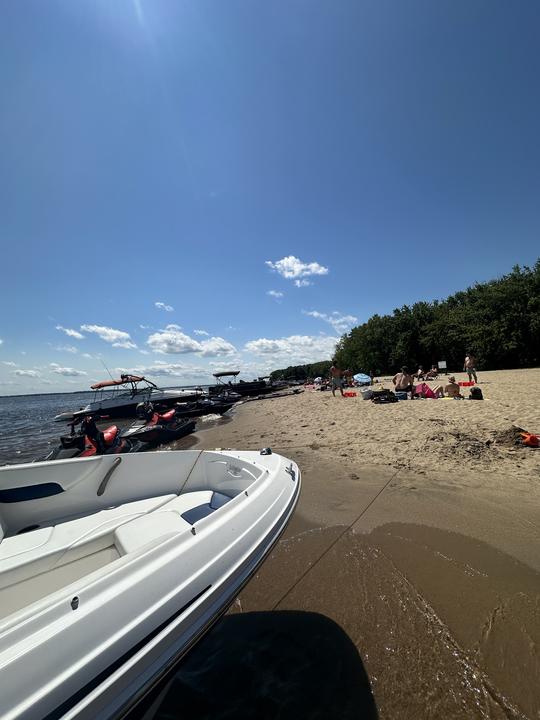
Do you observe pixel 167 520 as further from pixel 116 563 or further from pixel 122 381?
pixel 122 381

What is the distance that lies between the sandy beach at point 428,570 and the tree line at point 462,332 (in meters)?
34.6

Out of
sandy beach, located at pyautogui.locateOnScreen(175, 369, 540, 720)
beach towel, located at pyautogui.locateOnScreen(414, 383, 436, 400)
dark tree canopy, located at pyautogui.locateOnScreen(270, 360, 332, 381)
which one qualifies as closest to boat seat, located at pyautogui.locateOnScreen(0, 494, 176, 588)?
sandy beach, located at pyautogui.locateOnScreen(175, 369, 540, 720)

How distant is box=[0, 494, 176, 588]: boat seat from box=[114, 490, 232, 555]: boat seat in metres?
0.23

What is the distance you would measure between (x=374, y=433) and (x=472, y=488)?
3.95 meters

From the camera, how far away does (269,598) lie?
3029 mm

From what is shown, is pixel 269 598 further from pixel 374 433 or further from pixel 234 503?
pixel 374 433

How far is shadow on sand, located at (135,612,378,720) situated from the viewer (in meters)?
2.01

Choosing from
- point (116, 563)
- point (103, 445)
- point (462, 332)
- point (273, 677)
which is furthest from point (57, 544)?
point (462, 332)

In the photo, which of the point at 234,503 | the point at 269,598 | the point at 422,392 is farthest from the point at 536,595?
the point at 422,392

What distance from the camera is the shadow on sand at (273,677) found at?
201cm

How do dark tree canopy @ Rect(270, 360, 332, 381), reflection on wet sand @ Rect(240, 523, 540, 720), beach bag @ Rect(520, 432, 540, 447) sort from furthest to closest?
dark tree canopy @ Rect(270, 360, 332, 381) < beach bag @ Rect(520, 432, 540, 447) < reflection on wet sand @ Rect(240, 523, 540, 720)

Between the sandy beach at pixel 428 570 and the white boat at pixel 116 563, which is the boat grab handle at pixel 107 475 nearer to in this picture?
the white boat at pixel 116 563

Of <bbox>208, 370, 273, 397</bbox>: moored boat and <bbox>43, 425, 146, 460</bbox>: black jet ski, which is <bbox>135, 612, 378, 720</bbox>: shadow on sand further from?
<bbox>208, 370, 273, 397</bbox>: moored boat

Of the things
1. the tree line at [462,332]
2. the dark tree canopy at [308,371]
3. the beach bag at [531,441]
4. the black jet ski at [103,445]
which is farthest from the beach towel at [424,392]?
the dark tree canopy at [308,371]
